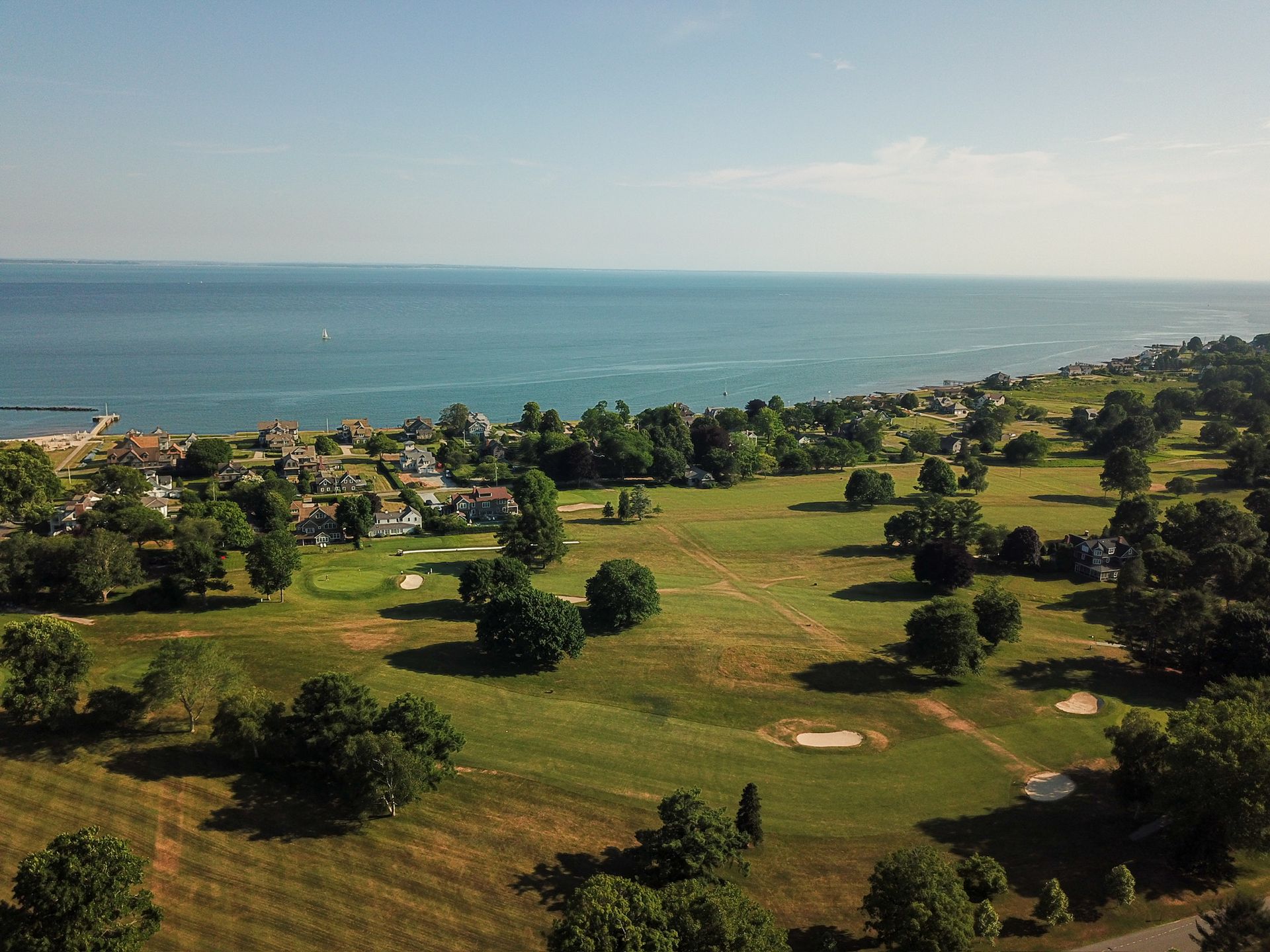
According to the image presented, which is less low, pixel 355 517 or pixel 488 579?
pixel 355 517

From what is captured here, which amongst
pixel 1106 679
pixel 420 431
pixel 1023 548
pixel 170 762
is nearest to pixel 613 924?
pixel 170 762

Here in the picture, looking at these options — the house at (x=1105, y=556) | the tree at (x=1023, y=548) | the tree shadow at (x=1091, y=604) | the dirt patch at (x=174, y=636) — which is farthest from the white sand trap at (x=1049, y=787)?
the dirt patch at (x=174, y=636)

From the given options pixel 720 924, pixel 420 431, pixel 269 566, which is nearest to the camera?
pixel 720 924

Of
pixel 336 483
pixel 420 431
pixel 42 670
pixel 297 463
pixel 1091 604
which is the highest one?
pixel 420 431

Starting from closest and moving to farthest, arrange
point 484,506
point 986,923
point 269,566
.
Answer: point 986,923
point 269,566
point 484,506

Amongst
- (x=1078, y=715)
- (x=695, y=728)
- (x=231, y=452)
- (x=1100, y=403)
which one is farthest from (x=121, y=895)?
(x=1100, y=403)

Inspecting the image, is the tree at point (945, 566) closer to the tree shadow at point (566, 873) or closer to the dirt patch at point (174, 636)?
the tree shadow at point (566, 873)

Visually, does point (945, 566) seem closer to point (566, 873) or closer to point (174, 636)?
point (566, 873)
